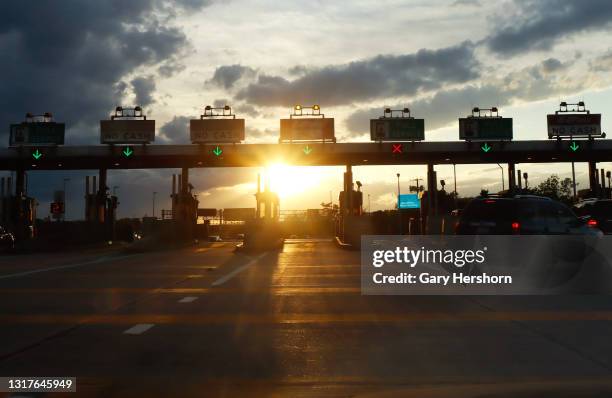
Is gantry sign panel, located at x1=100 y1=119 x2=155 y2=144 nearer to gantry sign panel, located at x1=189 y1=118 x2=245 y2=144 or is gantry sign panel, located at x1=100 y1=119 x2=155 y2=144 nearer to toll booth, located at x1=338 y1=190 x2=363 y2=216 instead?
gantry sign panel, located at x1=189 y1=118 x2=245 y2=144

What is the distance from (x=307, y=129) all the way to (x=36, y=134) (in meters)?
20.1

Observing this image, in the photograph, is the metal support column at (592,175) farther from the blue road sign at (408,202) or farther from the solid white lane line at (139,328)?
the solid white lane line at (139,328)

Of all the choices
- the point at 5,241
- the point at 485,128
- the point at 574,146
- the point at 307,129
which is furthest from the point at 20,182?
the point at 574,146

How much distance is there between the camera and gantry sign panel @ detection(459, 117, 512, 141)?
52156mm

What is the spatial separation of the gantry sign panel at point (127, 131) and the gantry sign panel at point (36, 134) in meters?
3.16

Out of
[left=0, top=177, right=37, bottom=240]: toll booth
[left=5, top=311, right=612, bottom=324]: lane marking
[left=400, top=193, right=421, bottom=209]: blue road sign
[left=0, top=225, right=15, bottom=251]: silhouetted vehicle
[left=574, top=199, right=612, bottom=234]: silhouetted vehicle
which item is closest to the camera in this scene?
[left=5, top=311, right=612, bottom=324]: lane marking

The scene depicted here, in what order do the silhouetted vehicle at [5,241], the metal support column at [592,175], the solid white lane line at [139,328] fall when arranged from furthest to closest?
the metal support column at [592,175] < the silhouetted vehicle at [5,241] < the solid white lane line at [139,328]

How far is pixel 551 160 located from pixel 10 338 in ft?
178

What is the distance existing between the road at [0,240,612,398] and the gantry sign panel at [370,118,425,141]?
3840 cm

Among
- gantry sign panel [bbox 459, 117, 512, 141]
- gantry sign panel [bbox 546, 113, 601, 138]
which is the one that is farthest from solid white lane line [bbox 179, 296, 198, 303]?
gantry sign panel [bbox 546, 113, 601, 138]

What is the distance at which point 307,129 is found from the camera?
53.4m

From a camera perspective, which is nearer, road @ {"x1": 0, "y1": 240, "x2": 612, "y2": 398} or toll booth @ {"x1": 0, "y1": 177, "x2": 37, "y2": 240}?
road @ {"x1": 0, "y1": 240, "x2": 612, "y2": 398}

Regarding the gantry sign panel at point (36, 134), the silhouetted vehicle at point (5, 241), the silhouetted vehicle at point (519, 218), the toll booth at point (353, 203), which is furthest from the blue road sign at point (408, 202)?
the silhouetted vehicle at point (519, 218)

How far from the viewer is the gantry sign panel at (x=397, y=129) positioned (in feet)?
172
